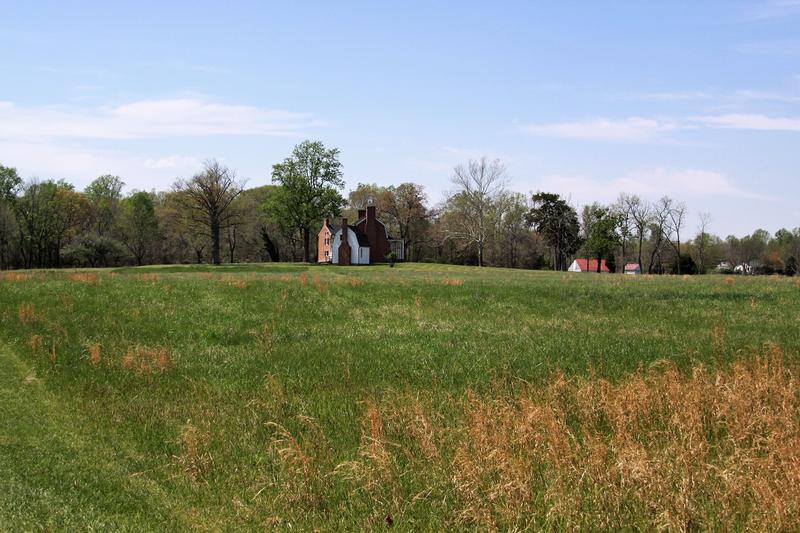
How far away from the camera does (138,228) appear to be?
105 metres

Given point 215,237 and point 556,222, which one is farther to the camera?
point 556,222

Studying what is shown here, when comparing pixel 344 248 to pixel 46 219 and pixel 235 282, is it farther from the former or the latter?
pixel 235 282

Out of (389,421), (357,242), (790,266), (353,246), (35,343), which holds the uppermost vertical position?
(357,242)

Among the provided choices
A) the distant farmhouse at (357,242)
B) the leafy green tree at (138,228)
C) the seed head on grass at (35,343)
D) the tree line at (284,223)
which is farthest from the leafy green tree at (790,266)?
the seed head on grass at (35,343)

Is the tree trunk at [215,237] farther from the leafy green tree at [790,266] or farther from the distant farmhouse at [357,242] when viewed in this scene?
the leafy green tree at [790,266]

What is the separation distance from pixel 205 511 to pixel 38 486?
2.70 m

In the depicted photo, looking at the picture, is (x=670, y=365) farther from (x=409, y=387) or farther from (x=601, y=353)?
(x=409, y=387)

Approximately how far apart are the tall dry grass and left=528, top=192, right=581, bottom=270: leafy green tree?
98747 millimetres

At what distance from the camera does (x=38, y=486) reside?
9250 mm

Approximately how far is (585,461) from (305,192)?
90758 millimetres

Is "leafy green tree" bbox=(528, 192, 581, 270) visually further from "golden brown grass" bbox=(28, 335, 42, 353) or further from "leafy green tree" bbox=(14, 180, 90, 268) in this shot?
"golden brown grass" bbox=(28, 335, 42, 353)

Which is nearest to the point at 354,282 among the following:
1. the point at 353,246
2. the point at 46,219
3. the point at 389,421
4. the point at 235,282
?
the point at 235,282

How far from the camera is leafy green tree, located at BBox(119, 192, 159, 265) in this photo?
105250 millimetres

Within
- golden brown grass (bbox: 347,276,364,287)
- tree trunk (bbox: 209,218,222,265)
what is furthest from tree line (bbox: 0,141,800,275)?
golden brown grass (bbox: 347,276,364,287)
